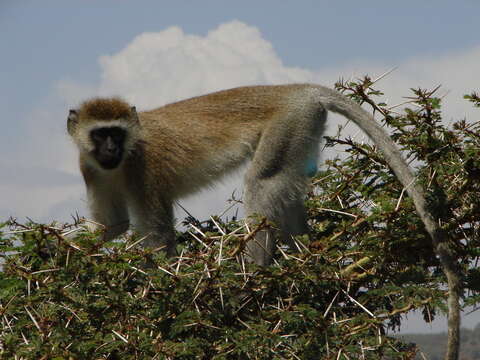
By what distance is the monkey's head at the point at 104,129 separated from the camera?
7.82m

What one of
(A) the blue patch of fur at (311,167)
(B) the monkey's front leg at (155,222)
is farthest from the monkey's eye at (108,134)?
(A) the blue patch of fur at (311,167)

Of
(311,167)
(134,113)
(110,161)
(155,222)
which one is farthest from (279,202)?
(134,113)

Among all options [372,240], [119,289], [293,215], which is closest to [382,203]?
[372,240]

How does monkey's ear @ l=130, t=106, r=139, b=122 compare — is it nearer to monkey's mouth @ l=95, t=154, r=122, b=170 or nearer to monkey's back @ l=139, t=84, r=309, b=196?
monkey's back @ l=139, t=84, r=309, b=196

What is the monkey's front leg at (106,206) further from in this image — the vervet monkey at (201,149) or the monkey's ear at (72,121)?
the monkey's ear at (72,121)

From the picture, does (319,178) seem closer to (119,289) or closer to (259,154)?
(259,154)

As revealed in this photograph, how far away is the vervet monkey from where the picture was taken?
7.27 meters

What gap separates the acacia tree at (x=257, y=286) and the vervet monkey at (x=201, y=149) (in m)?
1.65

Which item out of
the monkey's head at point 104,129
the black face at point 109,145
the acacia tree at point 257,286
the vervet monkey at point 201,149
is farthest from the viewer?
the monkey's head at point 104,129

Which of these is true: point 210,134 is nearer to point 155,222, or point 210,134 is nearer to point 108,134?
point 108,134

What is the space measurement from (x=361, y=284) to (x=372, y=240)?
38 cm

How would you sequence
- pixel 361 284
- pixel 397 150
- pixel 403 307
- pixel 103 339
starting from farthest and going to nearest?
pixel 397 150
pixel 361 284
pixel 403 307
pixel 103 339

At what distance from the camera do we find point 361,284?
5.23 metres

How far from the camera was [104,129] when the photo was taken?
7.89 meters
